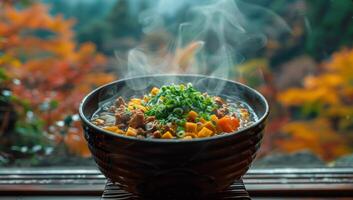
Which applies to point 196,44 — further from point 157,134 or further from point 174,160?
point 174,160

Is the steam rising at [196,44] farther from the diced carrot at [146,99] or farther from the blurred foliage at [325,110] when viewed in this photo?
the blurred foliage at [325,110]

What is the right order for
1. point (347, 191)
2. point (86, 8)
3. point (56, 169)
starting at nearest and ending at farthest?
1. point (347, 191)
2. point (56, 169)
3. point (86, 8)

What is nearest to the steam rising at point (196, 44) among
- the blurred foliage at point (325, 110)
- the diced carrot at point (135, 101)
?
the diced carrot at point (135, 101)

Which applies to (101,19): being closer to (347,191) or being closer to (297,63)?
(297,63)

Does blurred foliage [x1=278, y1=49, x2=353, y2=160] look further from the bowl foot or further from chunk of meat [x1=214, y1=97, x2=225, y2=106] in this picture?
the bowl foot

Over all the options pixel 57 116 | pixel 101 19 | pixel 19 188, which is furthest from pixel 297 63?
pixel 19 188

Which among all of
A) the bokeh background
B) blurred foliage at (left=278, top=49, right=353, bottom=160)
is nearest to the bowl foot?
the bokeh background
